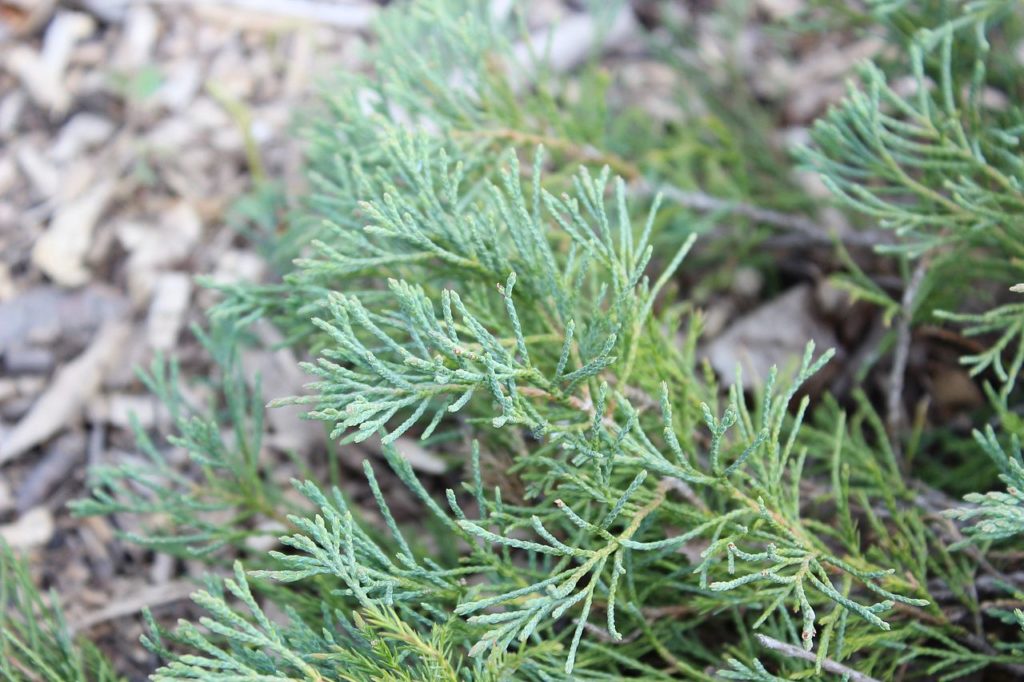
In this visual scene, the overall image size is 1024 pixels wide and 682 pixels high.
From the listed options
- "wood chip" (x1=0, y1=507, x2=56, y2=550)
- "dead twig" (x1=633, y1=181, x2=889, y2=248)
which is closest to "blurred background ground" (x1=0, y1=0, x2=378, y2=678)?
"wood chip" (x1=0, y1=507, x2=56, y2=550)

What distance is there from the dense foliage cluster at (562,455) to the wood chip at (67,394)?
1.70 feet

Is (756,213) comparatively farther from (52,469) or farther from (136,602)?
(52,469)

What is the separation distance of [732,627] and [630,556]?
46 cm

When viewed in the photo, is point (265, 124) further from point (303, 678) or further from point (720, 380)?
point (303, 678)

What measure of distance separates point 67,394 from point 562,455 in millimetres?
1361

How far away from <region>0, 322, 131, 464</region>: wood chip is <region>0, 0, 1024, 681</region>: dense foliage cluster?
519 millimetres

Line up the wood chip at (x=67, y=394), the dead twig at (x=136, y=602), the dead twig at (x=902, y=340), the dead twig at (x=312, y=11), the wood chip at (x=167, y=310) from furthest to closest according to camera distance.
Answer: the dead twig at (x=312, y=11) < the wood chip at (x=167, y=310) < the wood chip at (x=67, y=394) < the dead twig at (x=136, y=602) < the dead twig at (x=902, y=340)

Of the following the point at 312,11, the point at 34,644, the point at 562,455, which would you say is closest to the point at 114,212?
the point at 312,11

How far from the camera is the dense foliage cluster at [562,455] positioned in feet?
3.80

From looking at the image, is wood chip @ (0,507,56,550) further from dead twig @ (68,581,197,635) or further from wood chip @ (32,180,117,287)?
wood chip @ (32,180,117,287)

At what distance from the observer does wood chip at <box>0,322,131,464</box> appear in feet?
6.97

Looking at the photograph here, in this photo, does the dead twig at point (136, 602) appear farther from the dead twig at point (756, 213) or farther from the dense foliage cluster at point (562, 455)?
the dead twig at point (756, 213)

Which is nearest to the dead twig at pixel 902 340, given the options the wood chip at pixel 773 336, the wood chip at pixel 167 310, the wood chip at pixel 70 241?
the wood chip at pixel 773 336

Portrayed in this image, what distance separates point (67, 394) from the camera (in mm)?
2189
